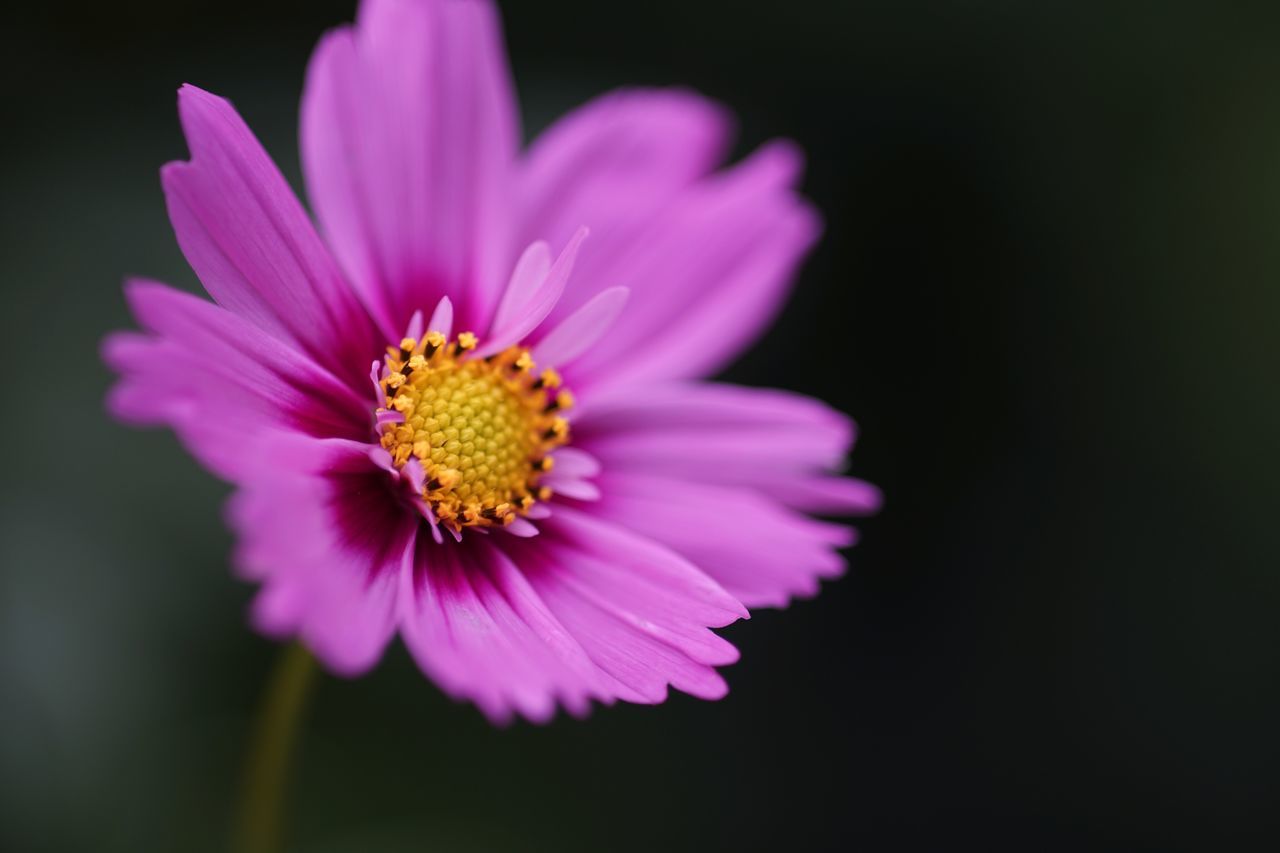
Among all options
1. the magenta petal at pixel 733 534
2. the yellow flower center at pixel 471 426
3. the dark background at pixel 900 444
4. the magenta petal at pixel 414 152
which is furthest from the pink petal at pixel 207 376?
the dark background at pixel 900 444

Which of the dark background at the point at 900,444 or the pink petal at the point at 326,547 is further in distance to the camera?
the dark background at the point at 900,444

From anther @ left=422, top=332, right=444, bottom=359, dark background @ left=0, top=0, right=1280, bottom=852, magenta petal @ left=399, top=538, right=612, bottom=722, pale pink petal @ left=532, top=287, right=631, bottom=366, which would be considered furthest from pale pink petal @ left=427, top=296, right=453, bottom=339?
dark background @ left=0, top=0, right=1280, bottom=852

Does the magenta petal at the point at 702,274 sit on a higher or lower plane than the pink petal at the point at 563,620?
higher

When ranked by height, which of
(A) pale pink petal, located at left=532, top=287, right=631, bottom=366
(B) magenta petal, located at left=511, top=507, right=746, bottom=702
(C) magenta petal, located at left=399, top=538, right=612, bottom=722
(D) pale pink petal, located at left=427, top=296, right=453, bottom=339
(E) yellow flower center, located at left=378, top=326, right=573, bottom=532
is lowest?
(C) magenta petal, located at left=399, top=538, right=612, bottom=722

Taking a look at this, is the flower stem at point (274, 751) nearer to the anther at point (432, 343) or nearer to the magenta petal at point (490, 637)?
the magenta petal at point (490, 637)

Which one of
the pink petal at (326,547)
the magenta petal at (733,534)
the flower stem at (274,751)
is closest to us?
the pink petal at (326,547)

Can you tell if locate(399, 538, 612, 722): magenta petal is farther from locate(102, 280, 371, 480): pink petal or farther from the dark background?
the dark background
